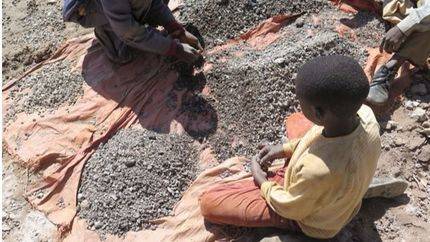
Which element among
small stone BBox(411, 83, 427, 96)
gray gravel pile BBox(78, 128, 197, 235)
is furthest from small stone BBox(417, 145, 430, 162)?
gray gravel pile BBox(78, 128, 197, 235)

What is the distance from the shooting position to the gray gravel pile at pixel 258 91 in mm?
3105

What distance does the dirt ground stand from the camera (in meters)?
2.74

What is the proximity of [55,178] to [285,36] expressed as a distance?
1.84 metres

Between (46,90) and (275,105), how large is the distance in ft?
5.46

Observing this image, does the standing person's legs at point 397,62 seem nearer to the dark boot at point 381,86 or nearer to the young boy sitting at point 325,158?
the dark boot at point 381,86

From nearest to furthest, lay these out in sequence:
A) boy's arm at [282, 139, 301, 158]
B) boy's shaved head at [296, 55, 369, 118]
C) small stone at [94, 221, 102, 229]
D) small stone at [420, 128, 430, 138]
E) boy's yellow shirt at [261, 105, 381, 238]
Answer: boy's shaved head at [296, 55, 369, 118]
boy's yellow shirt at [261, 105, 381, 238]
boy's arm at [282, 139, 301, 158]
small stone at [94, 221, 102, 229]
small stone at [420, 128, 430, 138]

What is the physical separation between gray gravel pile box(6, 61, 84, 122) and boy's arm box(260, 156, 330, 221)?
1868 mm

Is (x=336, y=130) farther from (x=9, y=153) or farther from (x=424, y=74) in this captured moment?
(x=9, y=153)

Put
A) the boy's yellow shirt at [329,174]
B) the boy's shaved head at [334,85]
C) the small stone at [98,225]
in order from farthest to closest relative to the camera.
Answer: the small stone at [98,225], the boy's yellow shirt at [329,174], the boy's shaved head at [334,85]

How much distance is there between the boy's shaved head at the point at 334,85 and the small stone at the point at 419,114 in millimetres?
1558

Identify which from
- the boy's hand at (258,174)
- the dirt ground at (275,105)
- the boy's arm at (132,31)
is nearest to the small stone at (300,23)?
the dirt ground at (275,105)

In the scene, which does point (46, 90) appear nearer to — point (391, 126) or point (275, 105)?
point (275, 105)

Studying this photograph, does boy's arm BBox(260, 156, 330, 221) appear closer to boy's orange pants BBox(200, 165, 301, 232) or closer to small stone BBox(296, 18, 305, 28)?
boy's orange pants BBox(200, 165, 301, 232)

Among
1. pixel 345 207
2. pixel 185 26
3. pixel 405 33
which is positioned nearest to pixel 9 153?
pixel 185 26
